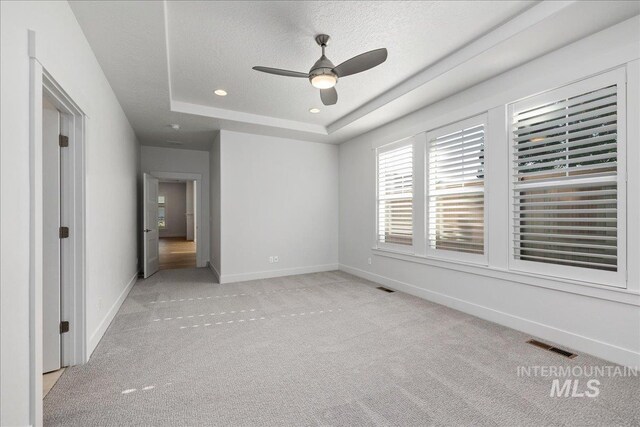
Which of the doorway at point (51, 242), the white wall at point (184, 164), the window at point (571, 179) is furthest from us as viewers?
the white wall at point (184, 164)

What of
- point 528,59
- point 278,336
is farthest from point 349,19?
point 278,336

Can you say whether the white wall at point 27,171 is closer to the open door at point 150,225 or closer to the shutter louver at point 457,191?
the open door at point 150,225

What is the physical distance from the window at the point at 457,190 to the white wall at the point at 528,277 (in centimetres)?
14

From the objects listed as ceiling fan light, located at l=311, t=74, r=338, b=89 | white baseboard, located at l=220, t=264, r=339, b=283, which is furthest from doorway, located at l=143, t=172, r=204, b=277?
ceiling fan light, located at l=311, t=74, r=338, b=89

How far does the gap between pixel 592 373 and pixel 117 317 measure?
4.53 metres

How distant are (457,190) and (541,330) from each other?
1.71m

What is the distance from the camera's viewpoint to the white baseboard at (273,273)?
202 inches

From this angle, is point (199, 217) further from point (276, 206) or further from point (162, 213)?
point (162, 213)

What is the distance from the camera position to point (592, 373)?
221 centimetres

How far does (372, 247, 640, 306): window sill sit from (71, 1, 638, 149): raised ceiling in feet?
6.89

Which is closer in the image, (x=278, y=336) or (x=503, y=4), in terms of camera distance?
(x=503, y=4)

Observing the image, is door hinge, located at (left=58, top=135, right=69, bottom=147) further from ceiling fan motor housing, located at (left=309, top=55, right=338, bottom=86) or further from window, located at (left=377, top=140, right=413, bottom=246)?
window, located at (left=377, top=140, right=413, bottom=246)

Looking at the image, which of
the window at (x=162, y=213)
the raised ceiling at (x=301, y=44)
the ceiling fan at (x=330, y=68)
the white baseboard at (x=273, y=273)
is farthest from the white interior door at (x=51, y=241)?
the window at (x=162, y=213)

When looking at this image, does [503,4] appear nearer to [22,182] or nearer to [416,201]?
[416,201]
